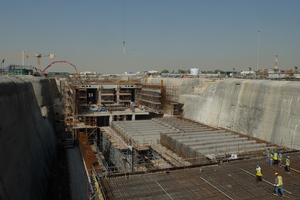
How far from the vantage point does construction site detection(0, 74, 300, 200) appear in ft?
38.2

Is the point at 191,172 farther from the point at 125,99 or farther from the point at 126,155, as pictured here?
the point at 125,99

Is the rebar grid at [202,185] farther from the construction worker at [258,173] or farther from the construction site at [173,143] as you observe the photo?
the construction worker at [258,173]

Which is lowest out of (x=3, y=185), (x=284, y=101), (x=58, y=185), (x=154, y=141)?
(x=58, y=185)

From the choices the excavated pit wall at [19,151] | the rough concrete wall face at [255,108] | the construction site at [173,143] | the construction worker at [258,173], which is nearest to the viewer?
the excavated pit wall at [19,151]

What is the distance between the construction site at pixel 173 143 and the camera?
38.2 ft

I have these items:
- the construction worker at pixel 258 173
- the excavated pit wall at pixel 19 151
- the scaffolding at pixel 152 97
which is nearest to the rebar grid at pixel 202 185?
the construction worker at pixel 258 173

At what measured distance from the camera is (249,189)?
37.6 ft

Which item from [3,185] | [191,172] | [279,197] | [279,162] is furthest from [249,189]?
[3,185]

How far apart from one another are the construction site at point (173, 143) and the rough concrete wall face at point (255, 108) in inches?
3.5

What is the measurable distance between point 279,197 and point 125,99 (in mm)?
33558

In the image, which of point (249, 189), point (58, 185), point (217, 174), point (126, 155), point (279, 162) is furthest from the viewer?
point (126, 155)

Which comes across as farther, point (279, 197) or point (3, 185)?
point (279, 197)

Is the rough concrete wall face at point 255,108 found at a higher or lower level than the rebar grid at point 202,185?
higher

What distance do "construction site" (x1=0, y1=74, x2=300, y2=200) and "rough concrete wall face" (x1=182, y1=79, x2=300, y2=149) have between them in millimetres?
89
